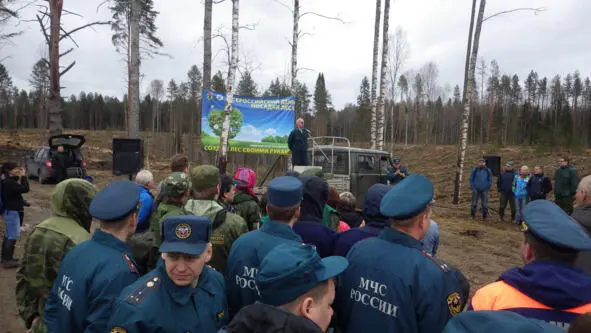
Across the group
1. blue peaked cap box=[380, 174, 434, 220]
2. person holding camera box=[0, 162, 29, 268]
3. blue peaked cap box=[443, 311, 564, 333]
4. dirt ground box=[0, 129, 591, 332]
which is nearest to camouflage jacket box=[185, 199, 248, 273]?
blue peaked cap box=[380, 174, 434, 220]

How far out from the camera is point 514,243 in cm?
938

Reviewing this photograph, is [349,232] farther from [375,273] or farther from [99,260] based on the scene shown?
[99,260]

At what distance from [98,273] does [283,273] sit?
124 cm

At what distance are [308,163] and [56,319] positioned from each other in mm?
8500

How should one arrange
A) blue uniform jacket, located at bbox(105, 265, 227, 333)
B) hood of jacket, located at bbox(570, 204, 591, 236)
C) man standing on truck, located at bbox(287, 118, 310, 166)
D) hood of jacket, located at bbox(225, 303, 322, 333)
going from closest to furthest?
1. hood of jacket, located at bbox(225, 303, 322, 333)
2. blue uniform jacket, located at bbox(105, 265, 227, 333)
3. hood of jacket, located at bbox(570, 204, 591, 236)
4. man standing on truck, located at bbox(287, 118, 310, 166)

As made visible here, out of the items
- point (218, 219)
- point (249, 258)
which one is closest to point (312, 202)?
point (218, 219)

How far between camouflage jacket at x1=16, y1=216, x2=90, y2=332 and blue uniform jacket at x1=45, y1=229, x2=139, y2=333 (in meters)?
0.39

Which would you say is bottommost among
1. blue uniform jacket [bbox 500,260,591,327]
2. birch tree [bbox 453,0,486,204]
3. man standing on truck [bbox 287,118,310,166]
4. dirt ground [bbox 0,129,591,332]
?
dirt ground [bbox 0,129,591,332]

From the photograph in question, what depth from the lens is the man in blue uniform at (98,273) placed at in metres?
1.99

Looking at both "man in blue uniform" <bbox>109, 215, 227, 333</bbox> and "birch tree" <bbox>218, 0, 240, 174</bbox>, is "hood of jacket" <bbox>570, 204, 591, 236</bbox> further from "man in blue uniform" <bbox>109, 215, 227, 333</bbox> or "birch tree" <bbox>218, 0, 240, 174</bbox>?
"birch tree" <bbox>218, 0, 240, 174</bbox>

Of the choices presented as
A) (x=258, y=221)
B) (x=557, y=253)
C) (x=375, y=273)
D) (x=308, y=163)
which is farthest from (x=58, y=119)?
(x=557, y=253)

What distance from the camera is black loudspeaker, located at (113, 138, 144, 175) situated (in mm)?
11797

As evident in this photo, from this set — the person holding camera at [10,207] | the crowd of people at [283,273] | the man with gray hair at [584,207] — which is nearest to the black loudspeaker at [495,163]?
the man with gray hair at [584,207]

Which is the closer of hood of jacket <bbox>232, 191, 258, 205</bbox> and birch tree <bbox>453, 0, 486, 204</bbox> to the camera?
hood of jacket <bbox>232, 191, 258, 205</bbox>
